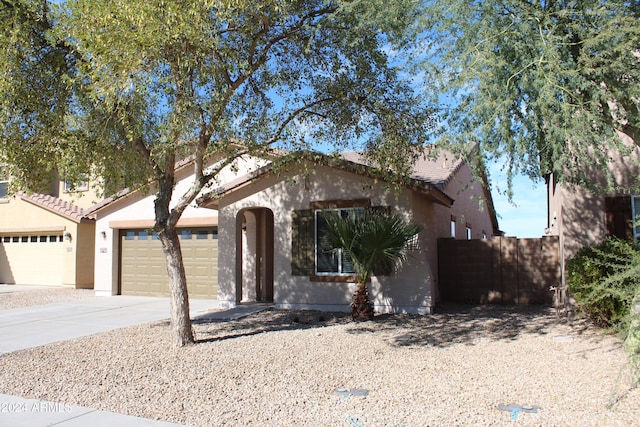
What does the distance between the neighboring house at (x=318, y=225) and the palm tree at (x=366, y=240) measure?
789mm

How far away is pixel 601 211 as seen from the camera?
37.4ft

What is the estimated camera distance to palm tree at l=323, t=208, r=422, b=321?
11242 mm

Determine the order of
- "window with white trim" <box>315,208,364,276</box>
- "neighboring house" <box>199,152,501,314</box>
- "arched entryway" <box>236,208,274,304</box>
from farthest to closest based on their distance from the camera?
"arched entryway" <box>236,208,274,304</box>, "window with white trim" <box>315,208,364,276</box>, "neighboring house" <box>199,152,501,314</box>

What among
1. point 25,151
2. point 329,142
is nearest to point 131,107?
point 25,151

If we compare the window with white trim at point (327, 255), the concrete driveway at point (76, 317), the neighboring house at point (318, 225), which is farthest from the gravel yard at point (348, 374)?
the window with white trim at point (327, 255)

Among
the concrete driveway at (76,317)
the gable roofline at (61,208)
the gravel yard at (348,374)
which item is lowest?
the gravel yard at (348,374)

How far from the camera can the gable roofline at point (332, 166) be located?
37.0 ft

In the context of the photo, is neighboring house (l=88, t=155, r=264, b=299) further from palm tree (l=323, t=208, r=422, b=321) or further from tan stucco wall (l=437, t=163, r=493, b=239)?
tan stucco wall (l=437, t=163, r=493, b=239)

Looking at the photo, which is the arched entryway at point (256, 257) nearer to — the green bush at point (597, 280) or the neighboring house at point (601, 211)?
the neighboring house at point (601, 211)

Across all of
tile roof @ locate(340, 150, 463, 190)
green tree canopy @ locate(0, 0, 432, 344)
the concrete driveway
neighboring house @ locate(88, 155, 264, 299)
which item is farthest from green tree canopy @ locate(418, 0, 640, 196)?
neighboring house @ locate(88, 155, 264, 299)

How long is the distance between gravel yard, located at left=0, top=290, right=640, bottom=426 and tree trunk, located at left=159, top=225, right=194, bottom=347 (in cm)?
30

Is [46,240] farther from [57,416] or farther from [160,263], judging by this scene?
[57,416]

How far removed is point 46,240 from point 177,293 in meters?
15.7

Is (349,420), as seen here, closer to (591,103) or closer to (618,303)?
(591,103)
